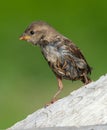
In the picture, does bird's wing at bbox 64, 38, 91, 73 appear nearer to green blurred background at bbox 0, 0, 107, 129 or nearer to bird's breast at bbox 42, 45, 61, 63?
bird's breast at bbox 42, 45, 61, 63

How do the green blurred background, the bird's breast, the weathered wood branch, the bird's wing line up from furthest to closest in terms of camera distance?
the green blurred background → the bird's wing → the bird's breast → the weathered wood branch

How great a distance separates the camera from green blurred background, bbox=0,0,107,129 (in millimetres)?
15430

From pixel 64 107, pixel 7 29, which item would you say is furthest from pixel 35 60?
pixel 64 107

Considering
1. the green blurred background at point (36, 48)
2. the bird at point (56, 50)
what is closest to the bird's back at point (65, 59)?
the bird at point (56, 50)

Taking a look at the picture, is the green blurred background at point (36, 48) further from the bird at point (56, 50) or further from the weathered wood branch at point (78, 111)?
the weathered wood branch at point (78, 111)

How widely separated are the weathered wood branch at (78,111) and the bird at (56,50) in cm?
119

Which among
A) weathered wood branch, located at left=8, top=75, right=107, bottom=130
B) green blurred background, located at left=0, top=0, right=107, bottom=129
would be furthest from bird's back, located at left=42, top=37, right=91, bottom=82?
green blurred background, located at left=0, top=0, right=107, bottom=129

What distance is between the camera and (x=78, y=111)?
34.9 feet

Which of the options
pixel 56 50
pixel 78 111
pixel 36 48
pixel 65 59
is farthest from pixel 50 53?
pixel 36 48

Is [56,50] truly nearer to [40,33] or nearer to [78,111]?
[40,33]

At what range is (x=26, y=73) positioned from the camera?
16.6 metres

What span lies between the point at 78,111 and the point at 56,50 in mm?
1923

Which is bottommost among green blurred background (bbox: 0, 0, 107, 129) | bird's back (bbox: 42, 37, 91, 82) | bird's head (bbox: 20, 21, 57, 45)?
bird's back (bbox: 42, 37, 91, 82)

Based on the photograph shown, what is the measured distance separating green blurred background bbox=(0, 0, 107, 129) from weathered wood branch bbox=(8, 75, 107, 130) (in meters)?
2.72
